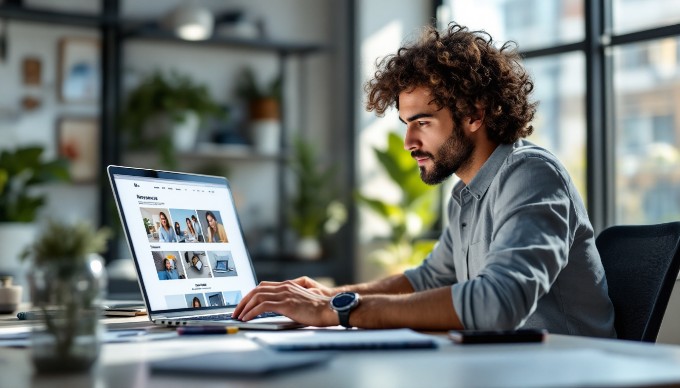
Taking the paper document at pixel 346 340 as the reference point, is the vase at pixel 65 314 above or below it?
above

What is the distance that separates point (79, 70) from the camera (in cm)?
523

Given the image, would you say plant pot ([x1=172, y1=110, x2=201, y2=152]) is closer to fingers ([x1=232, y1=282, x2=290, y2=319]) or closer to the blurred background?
the blurred background

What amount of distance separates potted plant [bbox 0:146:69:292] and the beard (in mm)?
2942

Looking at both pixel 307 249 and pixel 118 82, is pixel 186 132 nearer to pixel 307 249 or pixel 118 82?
pixel 118 82

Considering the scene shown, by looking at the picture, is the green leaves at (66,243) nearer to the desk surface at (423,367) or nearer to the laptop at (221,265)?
the desk surface at (423,367)

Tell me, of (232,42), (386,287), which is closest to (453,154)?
(386,287)

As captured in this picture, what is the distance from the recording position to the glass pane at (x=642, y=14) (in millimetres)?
4125

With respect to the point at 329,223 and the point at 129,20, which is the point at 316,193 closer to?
the point at 329,223

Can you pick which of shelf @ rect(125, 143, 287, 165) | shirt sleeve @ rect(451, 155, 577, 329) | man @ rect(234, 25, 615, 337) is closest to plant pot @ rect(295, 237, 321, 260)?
shelf @ rect(125, 143, 287, 165)

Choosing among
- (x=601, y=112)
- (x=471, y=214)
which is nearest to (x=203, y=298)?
(x=471, y=214)

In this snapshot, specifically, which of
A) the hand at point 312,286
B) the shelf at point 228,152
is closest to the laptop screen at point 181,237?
the hand at point 312,286

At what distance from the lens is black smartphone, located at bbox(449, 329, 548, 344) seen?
1438mm

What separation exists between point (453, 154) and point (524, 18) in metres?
3.05

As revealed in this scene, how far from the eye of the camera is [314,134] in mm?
5938
